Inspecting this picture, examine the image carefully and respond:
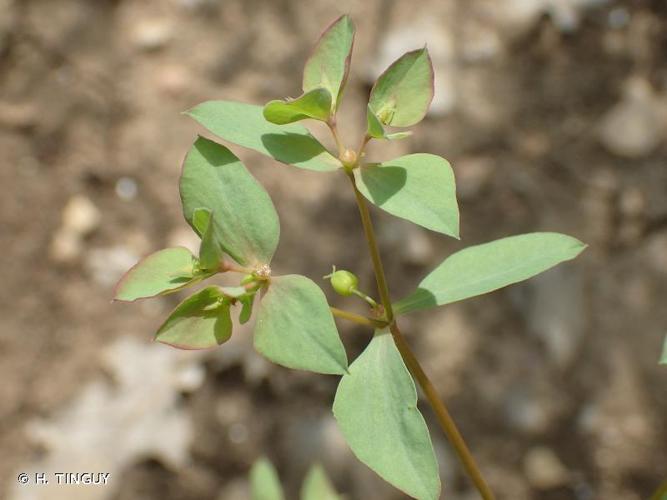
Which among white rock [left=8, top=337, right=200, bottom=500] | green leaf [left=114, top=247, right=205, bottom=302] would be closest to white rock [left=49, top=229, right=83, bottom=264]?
white rock [left=8, top=337, right=200, bottom=500]

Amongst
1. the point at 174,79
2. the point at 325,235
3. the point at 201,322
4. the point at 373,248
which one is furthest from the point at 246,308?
the point at 174,79

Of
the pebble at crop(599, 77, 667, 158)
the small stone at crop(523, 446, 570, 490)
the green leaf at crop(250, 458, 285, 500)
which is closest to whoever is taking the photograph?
the green leaf at crop(250, 458, 285, 500)

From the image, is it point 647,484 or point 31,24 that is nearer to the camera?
point 647,484

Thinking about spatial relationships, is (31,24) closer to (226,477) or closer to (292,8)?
(292,8)

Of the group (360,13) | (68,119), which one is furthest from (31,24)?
(360,13)

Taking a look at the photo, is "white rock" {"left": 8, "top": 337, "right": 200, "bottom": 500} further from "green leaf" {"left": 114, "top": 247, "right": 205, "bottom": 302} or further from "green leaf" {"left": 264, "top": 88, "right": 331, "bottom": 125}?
"green leaf" {"left": 264, "top": 88, "right": 331, "bottom": 125}

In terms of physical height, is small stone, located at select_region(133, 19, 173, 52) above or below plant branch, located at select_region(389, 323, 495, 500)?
below

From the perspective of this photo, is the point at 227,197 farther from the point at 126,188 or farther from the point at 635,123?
the point at 635,123

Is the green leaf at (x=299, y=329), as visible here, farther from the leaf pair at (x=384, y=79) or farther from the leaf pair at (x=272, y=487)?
the leaf pair at (x=272, y=487)
